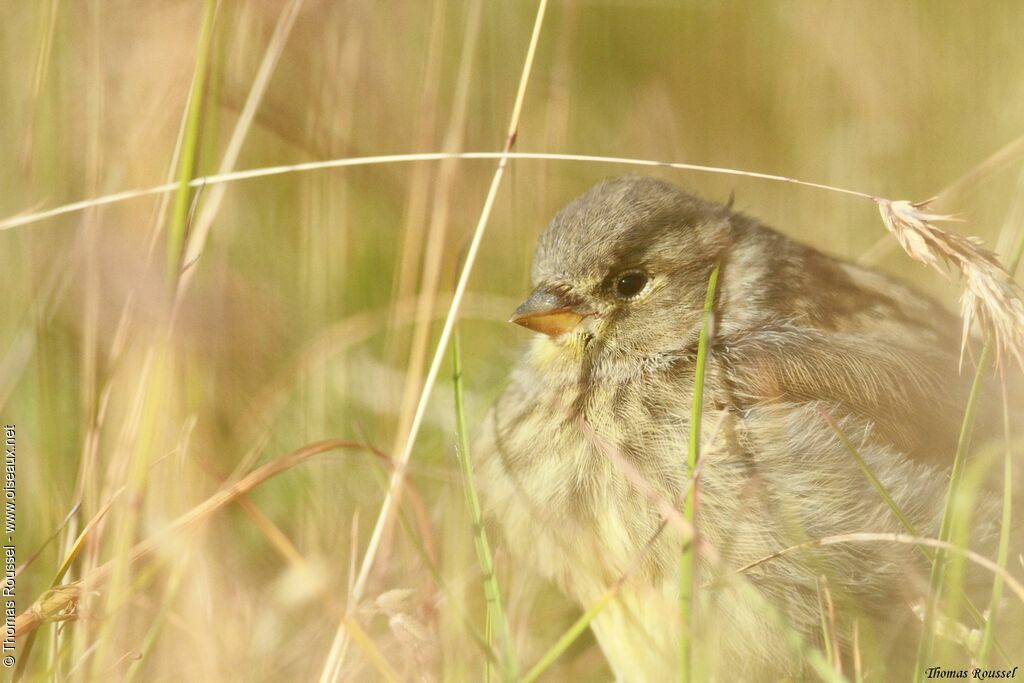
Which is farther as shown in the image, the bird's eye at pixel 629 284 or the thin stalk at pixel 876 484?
the bird's eye at pixel 629 284

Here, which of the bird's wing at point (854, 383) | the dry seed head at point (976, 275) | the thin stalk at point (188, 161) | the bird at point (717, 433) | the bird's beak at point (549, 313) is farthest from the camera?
the bird's beak at point (549, 313)

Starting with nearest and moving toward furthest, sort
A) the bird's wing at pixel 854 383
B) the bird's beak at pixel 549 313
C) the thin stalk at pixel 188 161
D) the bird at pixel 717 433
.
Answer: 1. the thin stalk at pixel 188 161
2. the bird at pixel 717 433
3. the bird's wing at pixel 854 383
4. the bird's beak at pixel 549 313

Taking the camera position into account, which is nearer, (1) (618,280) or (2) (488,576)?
(2) (488,576)

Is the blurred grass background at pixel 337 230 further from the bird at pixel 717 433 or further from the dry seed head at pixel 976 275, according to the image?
the dry seed head at pixel 976 275

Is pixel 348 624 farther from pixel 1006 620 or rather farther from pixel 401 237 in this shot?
pixel 401 237

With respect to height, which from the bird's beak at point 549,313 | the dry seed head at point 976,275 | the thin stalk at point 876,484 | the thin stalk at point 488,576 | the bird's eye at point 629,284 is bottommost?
the thin stalk at point 488,576

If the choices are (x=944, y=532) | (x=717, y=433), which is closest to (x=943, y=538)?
(x=944, y=532)

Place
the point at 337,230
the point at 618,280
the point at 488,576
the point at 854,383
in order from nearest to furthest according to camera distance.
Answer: the point at 488,576 → the point at 854,383 → the point at 618,280 → the point at 337,230

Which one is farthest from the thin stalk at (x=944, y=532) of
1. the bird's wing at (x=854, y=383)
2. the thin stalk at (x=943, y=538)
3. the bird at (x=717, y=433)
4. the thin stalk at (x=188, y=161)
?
the thin stalk at (x=188, y=161)

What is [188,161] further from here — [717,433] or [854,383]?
[854,383]
